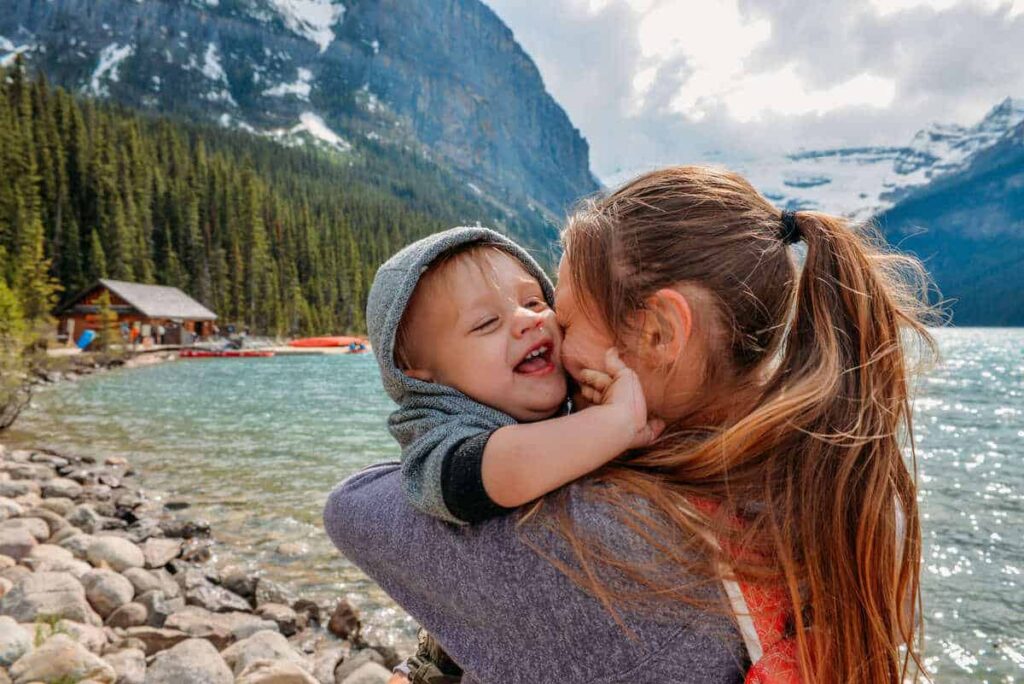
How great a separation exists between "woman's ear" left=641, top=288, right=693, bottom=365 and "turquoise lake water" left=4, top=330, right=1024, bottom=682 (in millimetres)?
694

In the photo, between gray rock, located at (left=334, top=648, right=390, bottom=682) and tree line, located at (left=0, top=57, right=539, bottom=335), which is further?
tree line, located at (left=0, top=57, right=539, bottom=335)

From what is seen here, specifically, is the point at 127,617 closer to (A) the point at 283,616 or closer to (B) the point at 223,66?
(A) the point at 283,616

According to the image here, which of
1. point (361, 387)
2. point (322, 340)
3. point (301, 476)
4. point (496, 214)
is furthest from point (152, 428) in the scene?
point (496, 214)

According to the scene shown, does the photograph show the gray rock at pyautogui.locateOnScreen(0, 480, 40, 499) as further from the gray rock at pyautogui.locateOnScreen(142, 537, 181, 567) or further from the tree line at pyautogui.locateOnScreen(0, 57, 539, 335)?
the tree line at pyautogui.locateOnScreen(0, 57, 539, 335)

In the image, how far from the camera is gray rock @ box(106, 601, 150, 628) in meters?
5.12

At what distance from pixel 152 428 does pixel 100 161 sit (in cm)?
5297

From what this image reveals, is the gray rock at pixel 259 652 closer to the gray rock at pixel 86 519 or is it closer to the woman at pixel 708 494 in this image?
the woman at pixel 708 494

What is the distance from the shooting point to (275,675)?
13.0 ft

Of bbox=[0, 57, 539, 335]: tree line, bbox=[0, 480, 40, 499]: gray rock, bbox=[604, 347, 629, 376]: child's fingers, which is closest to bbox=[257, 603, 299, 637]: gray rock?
bbox=[604, 347, 629, 376]: child's fingers

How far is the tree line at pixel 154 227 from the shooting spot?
50.0 metres

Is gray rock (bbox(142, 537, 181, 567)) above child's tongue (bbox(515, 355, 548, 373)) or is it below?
below

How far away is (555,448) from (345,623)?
5.08m

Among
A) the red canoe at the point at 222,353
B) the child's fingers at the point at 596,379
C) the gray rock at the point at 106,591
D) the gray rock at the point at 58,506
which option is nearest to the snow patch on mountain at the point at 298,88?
the red canoe at the point at 222,353

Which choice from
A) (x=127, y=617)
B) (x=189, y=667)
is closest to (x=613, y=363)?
(x=189, y=667)
